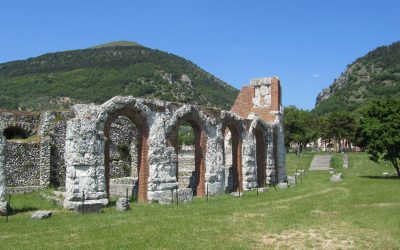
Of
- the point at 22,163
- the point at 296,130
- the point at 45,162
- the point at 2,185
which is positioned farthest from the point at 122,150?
the point at 296,130

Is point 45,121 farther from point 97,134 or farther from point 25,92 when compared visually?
point 25,92

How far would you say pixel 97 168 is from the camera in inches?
708

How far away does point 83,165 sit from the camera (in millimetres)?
17766

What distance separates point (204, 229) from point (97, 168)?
671cm

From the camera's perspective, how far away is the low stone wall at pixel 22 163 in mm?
26469

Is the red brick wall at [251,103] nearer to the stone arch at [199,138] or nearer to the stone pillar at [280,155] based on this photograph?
the stone pillar at [280,155]

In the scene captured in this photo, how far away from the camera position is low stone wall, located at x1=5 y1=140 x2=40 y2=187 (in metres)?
26.5

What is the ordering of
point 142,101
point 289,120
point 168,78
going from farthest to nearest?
point 168,78 → point 289,120 → point 142,101

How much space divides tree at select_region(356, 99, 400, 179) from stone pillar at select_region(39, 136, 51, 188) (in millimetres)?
20913

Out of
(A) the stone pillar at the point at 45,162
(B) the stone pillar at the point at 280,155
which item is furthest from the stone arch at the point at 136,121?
(B) the stone pillar at the point at 280,155

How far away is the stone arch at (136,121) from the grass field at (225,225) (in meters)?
2.46

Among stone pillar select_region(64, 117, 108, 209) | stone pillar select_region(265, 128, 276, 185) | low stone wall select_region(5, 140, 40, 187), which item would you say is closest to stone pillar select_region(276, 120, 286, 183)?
stone pillar select_region(265, 128, 276, 185)

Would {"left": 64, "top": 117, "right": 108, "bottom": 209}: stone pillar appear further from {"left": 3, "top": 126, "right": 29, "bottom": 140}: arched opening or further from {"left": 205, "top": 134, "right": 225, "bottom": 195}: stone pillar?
{"left": 3, "top": 126, "right": 29, "bottom": 140}: arched opening

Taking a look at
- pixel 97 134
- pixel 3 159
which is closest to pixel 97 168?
pixel 97 134
